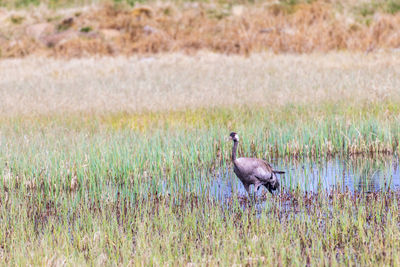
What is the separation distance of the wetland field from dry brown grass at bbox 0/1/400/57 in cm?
908

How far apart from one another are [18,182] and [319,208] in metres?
4.48

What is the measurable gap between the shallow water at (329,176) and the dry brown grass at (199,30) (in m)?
17.4

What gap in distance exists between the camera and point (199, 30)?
3500cm

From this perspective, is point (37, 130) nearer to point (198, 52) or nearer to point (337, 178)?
point (337, 178)

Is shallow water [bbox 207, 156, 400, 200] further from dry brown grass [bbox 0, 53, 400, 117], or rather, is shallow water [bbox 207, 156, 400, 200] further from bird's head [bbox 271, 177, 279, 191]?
dry brown grass [bbox 0, 53, 400, 117]

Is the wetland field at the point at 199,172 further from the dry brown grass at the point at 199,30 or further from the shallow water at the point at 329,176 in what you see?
the dry brown grass at the point at 199,30

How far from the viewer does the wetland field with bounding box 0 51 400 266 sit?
6.90m

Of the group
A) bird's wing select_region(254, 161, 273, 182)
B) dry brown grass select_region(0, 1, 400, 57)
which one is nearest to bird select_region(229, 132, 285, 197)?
bird's wing select_region(254, 161, 273, 182)

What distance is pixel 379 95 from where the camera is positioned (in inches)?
594

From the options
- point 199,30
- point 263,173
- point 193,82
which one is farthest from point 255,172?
point 199,30

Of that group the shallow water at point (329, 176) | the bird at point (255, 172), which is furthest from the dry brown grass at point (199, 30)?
the bird at point (255, 172)

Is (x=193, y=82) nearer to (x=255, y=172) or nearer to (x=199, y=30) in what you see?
(x=255, y=172)

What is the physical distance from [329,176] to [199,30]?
2542 cm

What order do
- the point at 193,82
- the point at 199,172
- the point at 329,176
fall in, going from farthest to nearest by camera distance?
1. the point at 193,82
2. the point at 199,172
3. the point at 329,176
